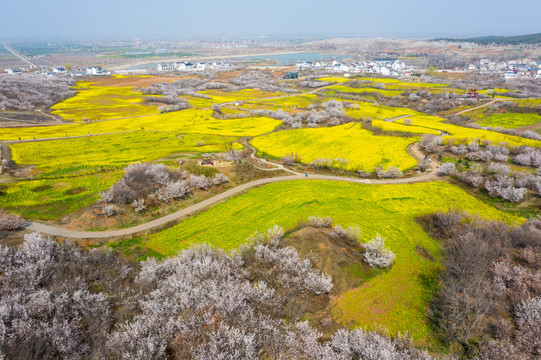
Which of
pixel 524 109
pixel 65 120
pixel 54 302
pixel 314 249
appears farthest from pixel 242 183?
pixel 524 109

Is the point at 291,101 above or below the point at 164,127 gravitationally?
above

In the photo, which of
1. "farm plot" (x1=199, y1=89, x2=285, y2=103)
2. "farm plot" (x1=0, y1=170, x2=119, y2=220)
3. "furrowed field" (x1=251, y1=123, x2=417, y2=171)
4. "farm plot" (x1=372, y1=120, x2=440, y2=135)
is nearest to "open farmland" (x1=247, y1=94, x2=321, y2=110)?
"farm plot" (x1=199, y1=89, x2=285, y2=103)

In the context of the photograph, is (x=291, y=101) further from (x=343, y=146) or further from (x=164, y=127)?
(x=343, y=146)

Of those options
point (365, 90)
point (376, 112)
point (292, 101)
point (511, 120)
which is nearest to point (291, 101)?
point (292, 101)

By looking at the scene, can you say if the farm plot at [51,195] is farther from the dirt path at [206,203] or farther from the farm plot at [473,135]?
the farm plot at [473,135]

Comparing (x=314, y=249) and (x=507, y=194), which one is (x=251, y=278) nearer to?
(x=314, y=249)

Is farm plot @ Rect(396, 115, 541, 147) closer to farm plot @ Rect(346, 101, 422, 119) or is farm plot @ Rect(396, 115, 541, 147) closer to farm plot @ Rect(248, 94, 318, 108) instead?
farm plot @ Rect(346, 101, 422, 119)
